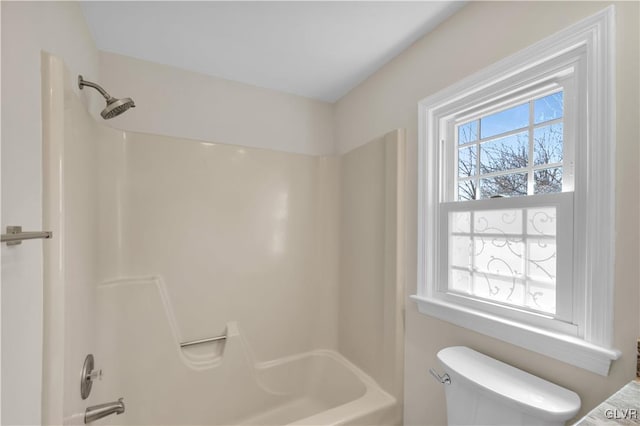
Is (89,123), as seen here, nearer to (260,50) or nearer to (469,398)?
(260,50)

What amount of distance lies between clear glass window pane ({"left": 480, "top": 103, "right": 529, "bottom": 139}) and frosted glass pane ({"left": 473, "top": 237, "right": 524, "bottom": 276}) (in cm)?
51

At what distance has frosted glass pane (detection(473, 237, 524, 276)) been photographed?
1.15 m

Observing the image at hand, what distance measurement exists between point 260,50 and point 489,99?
1.32 m

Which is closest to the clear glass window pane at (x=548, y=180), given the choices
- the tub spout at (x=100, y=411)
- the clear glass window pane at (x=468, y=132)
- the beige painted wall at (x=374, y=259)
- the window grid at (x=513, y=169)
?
the window grid at (x=513, y=169)

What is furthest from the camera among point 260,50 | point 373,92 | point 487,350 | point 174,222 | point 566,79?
point 373,92

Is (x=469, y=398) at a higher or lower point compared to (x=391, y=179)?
lower

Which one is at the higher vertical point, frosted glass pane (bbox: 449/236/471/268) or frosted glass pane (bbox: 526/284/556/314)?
frosted glass pane (bbox: 449/236/471/268)

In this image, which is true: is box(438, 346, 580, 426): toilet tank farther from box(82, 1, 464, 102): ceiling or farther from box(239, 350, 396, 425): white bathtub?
box(82, 1, 464, 102): ceiling

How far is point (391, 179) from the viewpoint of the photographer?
5.52 feet

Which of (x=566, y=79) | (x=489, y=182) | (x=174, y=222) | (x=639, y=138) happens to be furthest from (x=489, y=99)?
(x=174, y=222)

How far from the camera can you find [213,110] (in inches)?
76.8

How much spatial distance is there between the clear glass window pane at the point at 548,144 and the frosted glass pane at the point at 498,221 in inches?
8.9

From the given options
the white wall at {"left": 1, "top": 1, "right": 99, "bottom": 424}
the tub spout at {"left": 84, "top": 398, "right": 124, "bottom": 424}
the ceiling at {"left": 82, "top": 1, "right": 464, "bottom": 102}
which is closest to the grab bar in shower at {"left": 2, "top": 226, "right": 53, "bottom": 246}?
the white wall at {"left": 1, "top": 1, "right": 99, "bottom": 424}

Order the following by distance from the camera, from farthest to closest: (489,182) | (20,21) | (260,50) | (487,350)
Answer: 1. (260,50)
2. (489,182)
3. (487,350)
4. (20,21)
